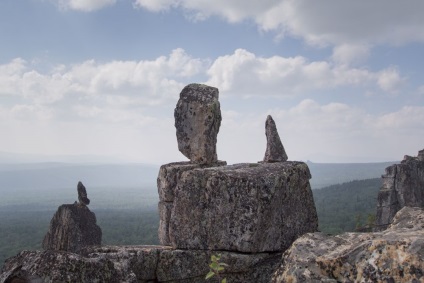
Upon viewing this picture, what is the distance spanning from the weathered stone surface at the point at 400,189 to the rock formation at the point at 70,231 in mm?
40689

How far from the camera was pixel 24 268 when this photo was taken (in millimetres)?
6250

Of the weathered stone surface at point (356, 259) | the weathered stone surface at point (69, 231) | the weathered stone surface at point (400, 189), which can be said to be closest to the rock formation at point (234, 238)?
the weathered stone surface at point (356, 259)

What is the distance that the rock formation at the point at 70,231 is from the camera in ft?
84.3

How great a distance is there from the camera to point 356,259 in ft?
18.6

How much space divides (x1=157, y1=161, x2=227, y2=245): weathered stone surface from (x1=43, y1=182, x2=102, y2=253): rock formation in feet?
37.8

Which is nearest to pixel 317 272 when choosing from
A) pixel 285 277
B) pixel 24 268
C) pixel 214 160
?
pixel 285 277

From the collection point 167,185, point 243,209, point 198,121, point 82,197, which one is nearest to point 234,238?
point 243,209

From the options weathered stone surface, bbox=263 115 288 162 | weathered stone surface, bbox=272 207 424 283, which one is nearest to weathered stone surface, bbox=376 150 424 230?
weathered stone surface, bbox=263 115 288 162

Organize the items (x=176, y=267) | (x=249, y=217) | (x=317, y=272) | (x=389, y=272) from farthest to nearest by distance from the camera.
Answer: (x=176, y=267), (x=249, y=217), (x=317, y=272), (x=389, y=272)

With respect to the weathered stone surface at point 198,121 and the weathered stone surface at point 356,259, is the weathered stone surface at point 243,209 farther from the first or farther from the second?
the weathered stone surface at point 356,259

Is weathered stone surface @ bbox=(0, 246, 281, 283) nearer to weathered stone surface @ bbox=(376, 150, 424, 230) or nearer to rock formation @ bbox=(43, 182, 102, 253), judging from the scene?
rock formation @ bbox=(43, 182, 102, 253)

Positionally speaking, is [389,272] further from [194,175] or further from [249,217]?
[194,175]

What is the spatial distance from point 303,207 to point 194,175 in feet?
10.0

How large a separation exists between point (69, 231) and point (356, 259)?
2316 cm
